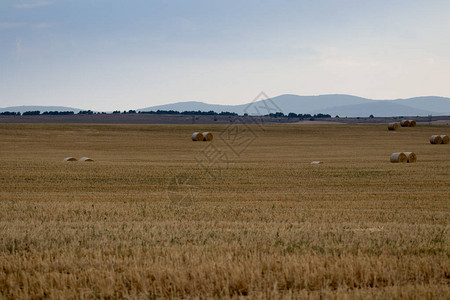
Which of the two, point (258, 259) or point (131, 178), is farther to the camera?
point (131, 178)

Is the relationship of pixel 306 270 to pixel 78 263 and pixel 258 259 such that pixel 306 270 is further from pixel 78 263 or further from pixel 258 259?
pixel 78 263

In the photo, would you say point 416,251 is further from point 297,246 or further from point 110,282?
point 110,282

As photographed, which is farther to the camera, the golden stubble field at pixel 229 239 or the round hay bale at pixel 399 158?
the round hay bale at pixel 399 158

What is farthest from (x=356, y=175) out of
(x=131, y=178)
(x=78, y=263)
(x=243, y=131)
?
(x=243, y=131)

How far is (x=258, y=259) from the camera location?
6.50m

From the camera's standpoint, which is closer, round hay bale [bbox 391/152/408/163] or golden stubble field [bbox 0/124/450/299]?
golden stubble field [bbox 0/124/450/299]

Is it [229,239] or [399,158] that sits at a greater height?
[229,239]

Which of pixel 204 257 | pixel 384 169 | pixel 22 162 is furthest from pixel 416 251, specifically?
pixel 22 162

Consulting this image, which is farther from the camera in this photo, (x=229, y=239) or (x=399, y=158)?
(x=399, y=158)

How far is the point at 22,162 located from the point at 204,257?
27.0 meters

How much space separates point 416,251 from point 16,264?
526cm

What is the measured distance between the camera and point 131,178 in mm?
24266

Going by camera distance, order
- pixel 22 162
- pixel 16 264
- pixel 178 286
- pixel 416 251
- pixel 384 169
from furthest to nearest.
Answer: pixel 22 162, pixel 384 169, pixel 416 251, pixel 16 264, pixel 178 286

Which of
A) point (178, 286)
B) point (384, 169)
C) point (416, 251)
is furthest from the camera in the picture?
point (384, 169)
